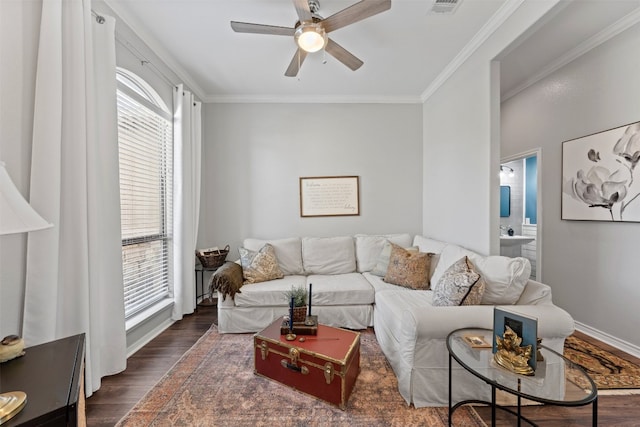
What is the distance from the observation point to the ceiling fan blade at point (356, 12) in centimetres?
169

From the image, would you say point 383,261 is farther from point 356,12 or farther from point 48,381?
point 48,381

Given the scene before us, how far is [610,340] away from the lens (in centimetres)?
253

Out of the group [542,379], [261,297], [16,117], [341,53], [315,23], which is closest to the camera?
[542,379]

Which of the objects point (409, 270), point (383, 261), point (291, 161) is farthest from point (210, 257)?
point (409, 270)

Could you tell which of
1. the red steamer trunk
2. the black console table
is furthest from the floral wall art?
the black console table

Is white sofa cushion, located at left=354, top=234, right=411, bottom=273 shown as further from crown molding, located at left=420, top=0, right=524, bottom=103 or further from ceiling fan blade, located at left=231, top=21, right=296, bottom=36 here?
ceiling fan blade, located at left=231, top=21, right=296, bottom=36

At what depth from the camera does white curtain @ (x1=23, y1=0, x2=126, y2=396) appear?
151 centimetres

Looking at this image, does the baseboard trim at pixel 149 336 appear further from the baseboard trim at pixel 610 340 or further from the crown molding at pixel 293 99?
the baseboard trim at pixel 610 340

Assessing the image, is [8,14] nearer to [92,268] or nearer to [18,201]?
[18,201]

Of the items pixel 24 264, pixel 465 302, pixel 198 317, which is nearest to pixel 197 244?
pixel 198 317

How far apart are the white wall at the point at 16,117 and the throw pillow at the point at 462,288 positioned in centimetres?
263

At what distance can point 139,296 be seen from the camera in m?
2.64

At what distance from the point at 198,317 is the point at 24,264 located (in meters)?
1.96

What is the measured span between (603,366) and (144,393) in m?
3.53
